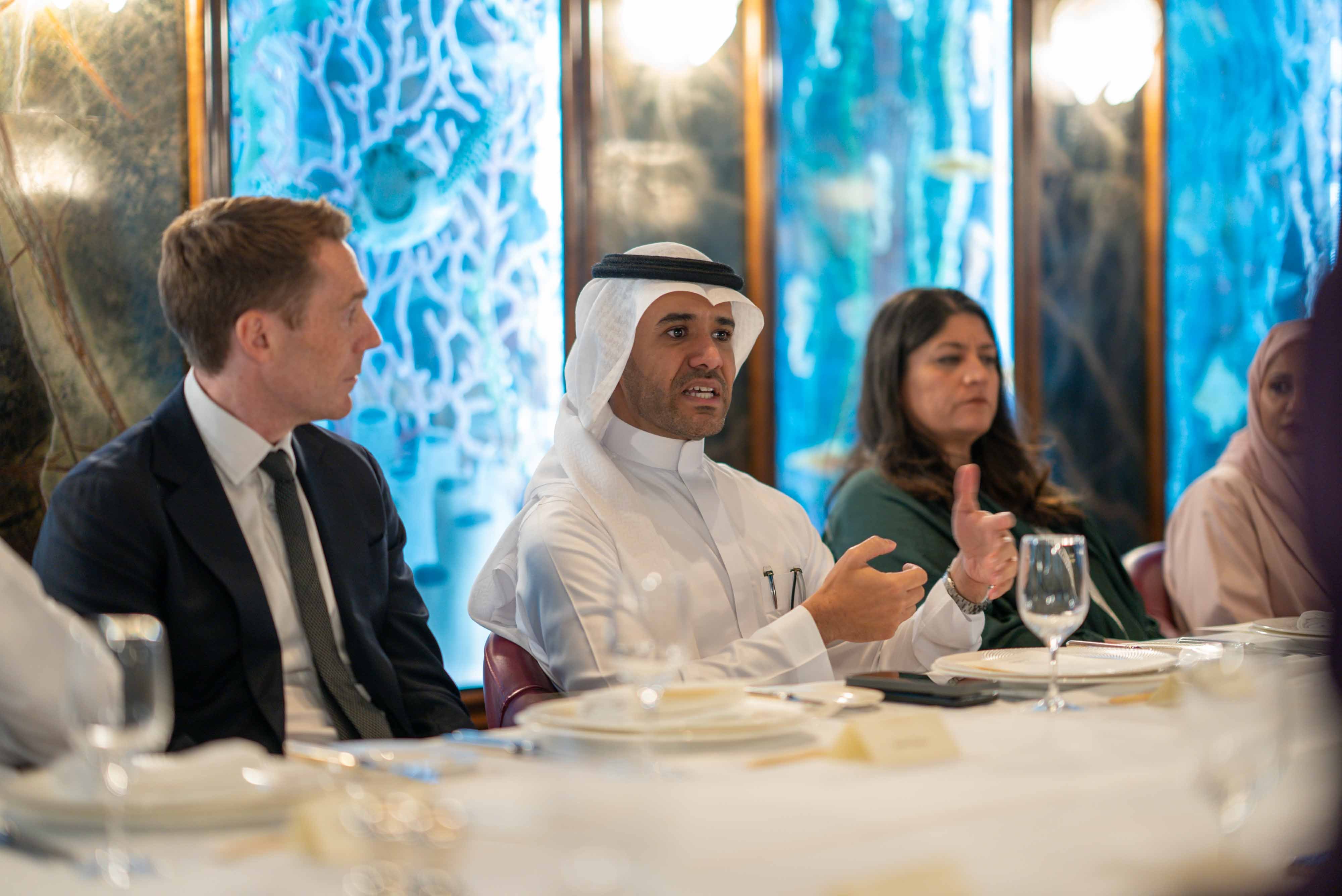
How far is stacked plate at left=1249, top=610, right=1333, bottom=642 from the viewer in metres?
2.24

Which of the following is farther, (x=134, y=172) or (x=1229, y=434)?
(x=1229, y=434)

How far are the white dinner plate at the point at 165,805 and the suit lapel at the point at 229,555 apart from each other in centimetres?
85

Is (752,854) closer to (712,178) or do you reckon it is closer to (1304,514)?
(1304,514)

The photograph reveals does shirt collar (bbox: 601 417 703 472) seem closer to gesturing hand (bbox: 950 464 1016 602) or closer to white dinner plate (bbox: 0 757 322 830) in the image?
gesturing hand (bbox: 950 464 1016 602)

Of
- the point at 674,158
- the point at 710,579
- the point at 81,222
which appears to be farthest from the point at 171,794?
the point at 674,158

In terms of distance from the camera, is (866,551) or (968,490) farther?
(968,490)

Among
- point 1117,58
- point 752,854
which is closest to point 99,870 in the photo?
point 752,854

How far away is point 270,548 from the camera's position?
7.09 feet

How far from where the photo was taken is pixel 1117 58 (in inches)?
225

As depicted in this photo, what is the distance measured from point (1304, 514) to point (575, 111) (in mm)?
3887

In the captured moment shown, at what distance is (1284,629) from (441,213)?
308 cm

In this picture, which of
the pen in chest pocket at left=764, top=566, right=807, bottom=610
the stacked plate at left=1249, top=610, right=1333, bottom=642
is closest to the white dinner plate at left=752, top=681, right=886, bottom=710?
the pen in chest pocket at left=764, top=566, right=807, bottom=610

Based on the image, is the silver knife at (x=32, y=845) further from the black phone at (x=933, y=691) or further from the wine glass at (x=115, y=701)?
the black phone at (x=933, y=691)

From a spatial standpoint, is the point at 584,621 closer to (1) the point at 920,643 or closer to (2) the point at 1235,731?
(1) the point at 920,643
